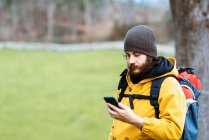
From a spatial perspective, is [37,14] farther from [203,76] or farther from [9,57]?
[203,76]

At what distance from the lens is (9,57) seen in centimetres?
1928

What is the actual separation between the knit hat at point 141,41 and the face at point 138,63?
24mm

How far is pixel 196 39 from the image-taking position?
337 centimetres

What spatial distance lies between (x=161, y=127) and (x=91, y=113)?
7.86 metres

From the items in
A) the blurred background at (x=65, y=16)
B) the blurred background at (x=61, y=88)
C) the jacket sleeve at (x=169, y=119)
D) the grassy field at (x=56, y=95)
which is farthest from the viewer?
the blurred background at (x=65, y=16)

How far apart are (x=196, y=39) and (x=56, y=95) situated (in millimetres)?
8806

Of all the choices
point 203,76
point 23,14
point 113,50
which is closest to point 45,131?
point 203,76

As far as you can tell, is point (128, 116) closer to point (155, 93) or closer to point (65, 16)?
point (155, 93)

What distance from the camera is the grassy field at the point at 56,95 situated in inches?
335

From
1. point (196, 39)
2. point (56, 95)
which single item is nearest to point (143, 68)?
point (196, 39)

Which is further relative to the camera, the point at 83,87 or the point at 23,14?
the point at 23,14

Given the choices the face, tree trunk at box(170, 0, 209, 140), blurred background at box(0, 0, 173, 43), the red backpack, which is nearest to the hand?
the red backpack

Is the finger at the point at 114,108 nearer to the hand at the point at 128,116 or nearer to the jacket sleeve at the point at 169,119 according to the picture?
the hand at the point at 128,116

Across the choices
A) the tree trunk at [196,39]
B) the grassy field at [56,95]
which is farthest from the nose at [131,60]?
the grassy field at [56,95]
